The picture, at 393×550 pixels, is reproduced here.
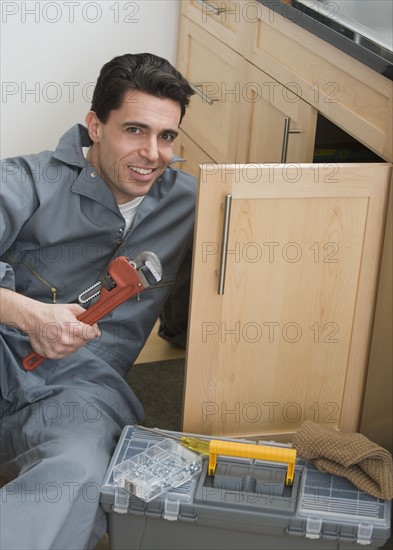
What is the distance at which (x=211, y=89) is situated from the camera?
2652 millimetres

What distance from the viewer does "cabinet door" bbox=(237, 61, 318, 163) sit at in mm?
2107

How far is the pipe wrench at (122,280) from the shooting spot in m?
1.72

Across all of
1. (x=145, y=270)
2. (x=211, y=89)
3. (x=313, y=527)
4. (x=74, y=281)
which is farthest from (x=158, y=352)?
(x=313, y=527)

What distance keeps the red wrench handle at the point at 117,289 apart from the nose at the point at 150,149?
9.5 inches

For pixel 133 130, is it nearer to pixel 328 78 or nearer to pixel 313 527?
pixel 328 78

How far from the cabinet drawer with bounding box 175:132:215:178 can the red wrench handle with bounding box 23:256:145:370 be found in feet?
3.32

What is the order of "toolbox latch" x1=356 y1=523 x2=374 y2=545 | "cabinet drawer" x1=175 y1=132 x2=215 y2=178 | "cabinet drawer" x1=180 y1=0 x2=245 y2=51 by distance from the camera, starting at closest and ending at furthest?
1. "toolbox latch" x1=356 y1=523 x2=374 y2=545
2. "cabinet drawer" x1=180 y1=0 x2=245 y2=51
3. "cabinet drawer" x1=175 y1=132 x2=215 y2=178

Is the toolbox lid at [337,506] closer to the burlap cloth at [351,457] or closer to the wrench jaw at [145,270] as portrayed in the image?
the burlap cloth at [351,457]

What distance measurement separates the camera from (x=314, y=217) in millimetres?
1792

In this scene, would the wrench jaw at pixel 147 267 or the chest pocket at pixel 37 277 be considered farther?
the chest pocket at pixel 37 277

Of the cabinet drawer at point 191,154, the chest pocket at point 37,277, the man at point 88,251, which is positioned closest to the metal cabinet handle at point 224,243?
the man at point 88,251

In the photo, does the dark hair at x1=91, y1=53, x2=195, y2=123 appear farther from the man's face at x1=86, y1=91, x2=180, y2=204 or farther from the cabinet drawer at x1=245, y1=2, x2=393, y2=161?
the cabinet drawer at x1=245, y1=2, x2=393, y2=161

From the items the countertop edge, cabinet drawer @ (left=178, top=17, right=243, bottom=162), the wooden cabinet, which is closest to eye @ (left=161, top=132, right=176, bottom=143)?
the wooden cabinet

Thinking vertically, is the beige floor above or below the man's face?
below
